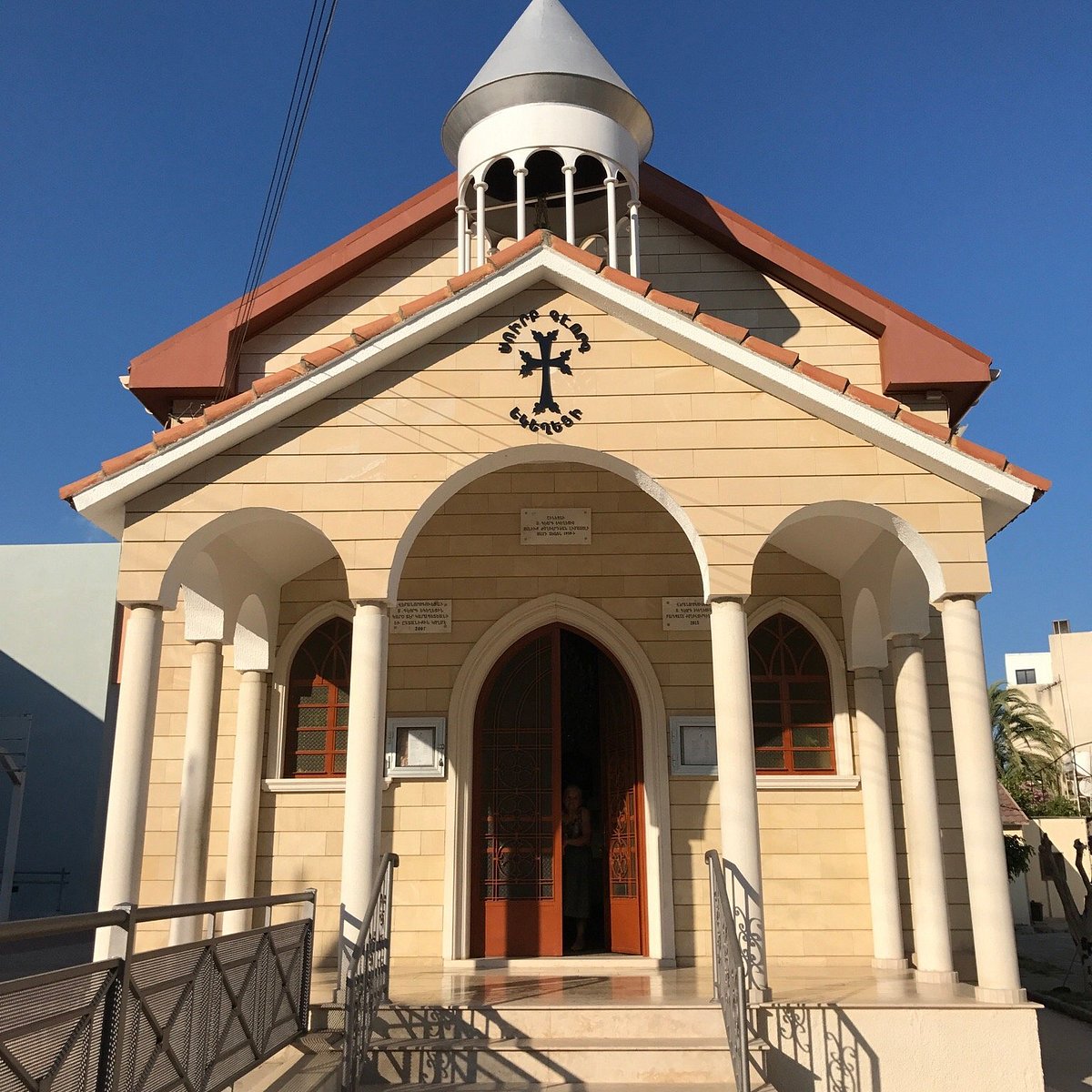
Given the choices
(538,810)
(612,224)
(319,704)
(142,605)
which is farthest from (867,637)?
(142,605)

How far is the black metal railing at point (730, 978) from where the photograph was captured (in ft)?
20.9

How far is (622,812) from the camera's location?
1066 centimetres

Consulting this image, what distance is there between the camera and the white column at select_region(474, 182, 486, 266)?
10.5 meters

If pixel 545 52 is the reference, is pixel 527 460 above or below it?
below

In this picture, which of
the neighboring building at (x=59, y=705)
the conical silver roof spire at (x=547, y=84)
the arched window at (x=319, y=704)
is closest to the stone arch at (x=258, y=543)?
the arched window at (x=319, y=704)

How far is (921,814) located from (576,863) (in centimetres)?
332

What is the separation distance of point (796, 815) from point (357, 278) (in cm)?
715

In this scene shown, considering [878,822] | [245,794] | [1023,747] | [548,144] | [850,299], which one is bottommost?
[878,822]

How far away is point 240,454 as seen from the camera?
8.56 metres

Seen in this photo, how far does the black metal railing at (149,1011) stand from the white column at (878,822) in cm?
535

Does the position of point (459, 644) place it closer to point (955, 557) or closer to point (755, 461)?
point (755, 461)

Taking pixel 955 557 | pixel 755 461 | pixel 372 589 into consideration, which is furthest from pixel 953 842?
pixel 372 589

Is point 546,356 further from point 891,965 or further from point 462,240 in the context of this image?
point 891,965

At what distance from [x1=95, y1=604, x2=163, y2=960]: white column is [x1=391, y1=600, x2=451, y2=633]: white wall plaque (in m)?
2.87
